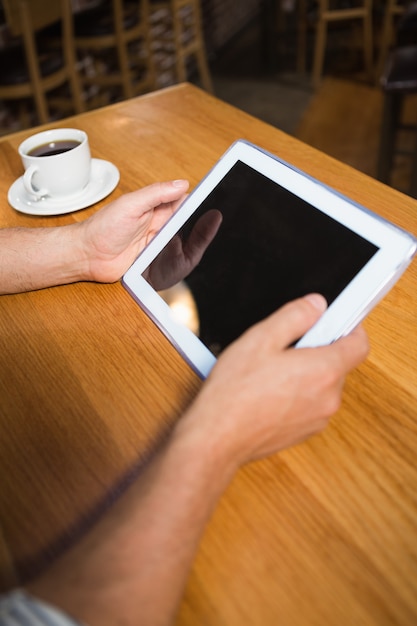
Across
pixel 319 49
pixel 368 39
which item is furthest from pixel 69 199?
pixel 368 39

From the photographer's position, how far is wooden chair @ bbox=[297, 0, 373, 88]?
325cm

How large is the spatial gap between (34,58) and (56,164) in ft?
5.70

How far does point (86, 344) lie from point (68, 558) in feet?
0.85

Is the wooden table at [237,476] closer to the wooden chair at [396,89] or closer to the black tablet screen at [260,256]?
the black tablet screen at [260,256]

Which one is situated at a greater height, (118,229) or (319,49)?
(118,229)

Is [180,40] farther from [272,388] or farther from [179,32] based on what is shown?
[272,388]

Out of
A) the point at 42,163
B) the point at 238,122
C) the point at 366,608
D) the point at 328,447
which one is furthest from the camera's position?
the point at 238,122

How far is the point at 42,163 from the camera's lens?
756mm

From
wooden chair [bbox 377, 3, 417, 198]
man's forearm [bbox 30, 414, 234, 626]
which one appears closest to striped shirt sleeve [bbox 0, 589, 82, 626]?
man's forearm [bbox 30, 414, 234, 626]

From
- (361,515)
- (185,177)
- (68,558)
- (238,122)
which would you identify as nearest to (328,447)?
(361,515)

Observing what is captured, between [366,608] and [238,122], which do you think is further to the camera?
[238,122]

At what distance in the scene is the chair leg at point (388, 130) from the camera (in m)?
1.73

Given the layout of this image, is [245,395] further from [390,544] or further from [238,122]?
[238,122]

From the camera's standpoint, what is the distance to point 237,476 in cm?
44
